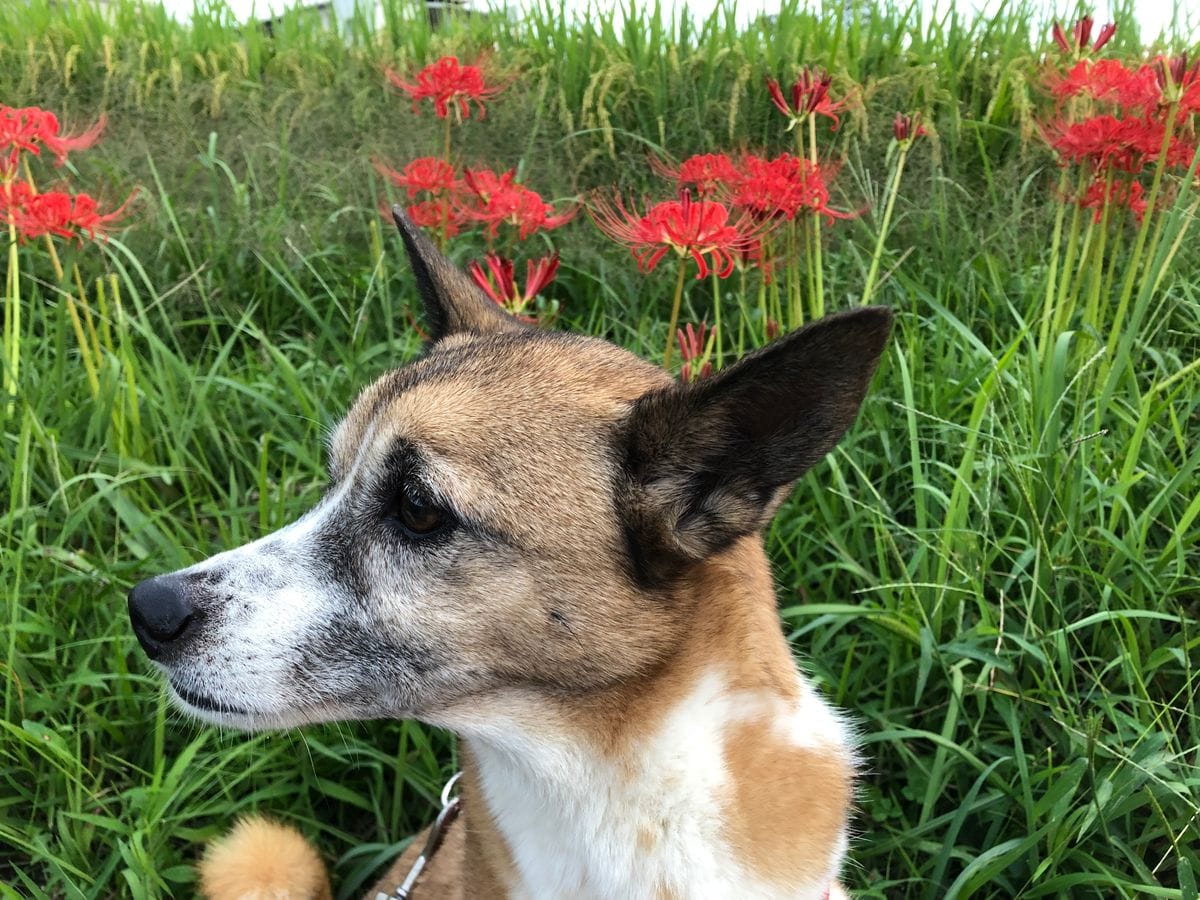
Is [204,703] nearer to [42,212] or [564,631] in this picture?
[564,631]

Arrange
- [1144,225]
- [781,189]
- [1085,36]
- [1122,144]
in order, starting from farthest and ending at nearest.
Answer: [1085,36], [1144,225], [1122,144], [781,189]

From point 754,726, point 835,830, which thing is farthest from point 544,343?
point 835,830

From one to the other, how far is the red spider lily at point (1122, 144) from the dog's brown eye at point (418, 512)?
2364 mm

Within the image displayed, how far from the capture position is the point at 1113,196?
3121 mm

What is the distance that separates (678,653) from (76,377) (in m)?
2.93

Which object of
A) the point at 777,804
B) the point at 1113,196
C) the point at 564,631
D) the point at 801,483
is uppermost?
the point at 1113,196

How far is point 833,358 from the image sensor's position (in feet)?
5.08

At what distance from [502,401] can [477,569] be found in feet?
1.18

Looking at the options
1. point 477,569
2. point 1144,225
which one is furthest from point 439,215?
point 1144,225

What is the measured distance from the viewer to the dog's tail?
2.29m

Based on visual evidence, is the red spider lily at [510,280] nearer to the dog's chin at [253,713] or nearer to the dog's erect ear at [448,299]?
the dog's erect ear at [448,299]

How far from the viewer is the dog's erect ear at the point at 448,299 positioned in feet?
8.11

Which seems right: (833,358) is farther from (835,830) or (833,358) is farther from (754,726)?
(835,830)

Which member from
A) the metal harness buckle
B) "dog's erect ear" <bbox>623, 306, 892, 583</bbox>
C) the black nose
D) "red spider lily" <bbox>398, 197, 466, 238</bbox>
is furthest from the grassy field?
"dog's erect ear" <bbox>623, 306, 892, 583</bbox>
